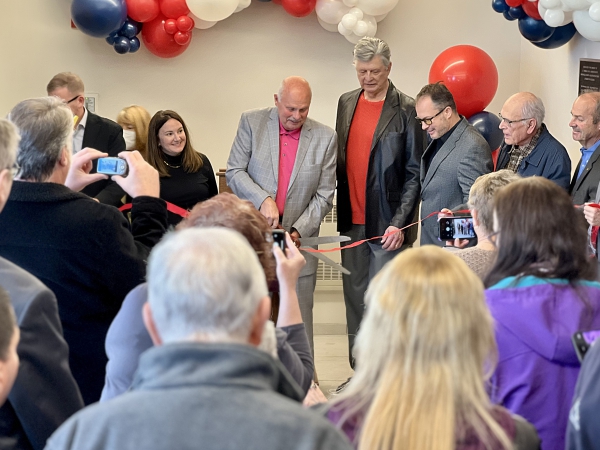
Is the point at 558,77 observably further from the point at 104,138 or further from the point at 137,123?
the point at 104,138

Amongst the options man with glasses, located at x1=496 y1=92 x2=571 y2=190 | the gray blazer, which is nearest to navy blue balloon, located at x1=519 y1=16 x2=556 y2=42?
man with glasses, located at x1=496 y1=92 x2=571 y2=190

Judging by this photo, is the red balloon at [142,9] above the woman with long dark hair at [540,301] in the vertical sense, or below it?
above

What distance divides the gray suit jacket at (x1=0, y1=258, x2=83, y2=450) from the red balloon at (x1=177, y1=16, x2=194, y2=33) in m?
3.85

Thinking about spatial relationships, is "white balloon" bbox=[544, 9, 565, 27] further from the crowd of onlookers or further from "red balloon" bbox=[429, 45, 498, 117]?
the crowd of onlookers

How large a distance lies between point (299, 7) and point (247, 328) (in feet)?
15.0

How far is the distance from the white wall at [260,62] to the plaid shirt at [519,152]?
1.80 m

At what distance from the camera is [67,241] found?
2.05m

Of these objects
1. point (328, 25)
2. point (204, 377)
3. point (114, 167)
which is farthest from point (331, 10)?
point (204, 377)

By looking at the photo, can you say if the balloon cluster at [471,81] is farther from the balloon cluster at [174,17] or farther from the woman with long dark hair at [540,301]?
the woman with long dark hair at [540,301]

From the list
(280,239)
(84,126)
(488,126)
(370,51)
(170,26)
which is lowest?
(280,239)

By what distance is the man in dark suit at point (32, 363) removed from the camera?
62.6 inches

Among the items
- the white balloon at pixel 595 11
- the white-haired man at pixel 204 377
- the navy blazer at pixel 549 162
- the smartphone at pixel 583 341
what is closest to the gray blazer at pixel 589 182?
the navy blazer at pixel 549 162

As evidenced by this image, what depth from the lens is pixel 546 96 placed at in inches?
218

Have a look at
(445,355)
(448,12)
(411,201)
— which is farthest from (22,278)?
(448,12)
